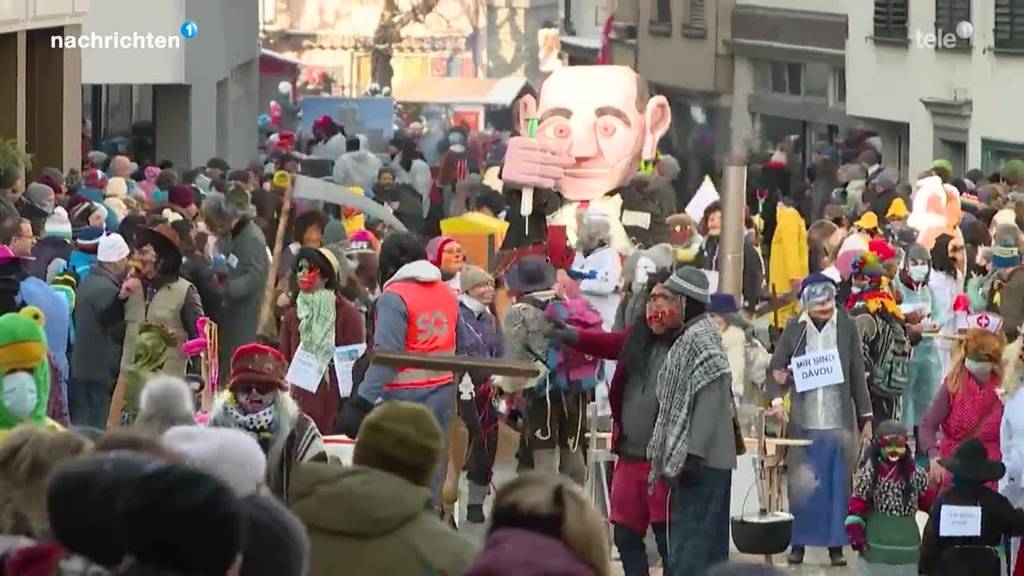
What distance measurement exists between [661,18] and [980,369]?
39994 millimetres

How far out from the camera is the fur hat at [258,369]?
33.1 feet

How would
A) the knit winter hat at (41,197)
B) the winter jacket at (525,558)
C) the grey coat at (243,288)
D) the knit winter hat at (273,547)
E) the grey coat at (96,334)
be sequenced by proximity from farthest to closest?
1. the knit winter hat at (41,197)
2. the grey coat at (243,288)
3. the grey coat at (96,334)
4. the knit winter hat at (273,547)
5. the winter jacket at (525,558)

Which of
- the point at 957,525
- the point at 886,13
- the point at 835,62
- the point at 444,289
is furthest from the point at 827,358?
the point at 835,62

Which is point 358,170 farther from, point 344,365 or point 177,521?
point 177,521

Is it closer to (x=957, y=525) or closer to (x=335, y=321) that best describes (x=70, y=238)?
(x=335, y=321)

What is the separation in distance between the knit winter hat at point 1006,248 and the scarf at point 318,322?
5388 millimetres

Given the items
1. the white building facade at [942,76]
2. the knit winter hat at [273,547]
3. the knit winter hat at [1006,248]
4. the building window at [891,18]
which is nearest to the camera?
the knit winter hat at [273,547]

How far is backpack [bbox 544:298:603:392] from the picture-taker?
14.9 metres

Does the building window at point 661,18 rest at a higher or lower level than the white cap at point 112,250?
higher

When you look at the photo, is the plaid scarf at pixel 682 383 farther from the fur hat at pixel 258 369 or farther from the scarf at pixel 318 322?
the scarf at pixel 318 322

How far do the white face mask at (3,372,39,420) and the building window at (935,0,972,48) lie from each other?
91.4ft

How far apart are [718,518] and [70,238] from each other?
7.04 metres

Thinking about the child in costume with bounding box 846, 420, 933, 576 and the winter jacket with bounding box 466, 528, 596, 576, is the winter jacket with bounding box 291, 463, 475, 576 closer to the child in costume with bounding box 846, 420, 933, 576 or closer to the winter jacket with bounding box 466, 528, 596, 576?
the winter jacket with bounding box 466, 528, 596, 576

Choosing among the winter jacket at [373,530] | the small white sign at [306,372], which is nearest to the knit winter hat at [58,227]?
the small white sign at [306,372]
